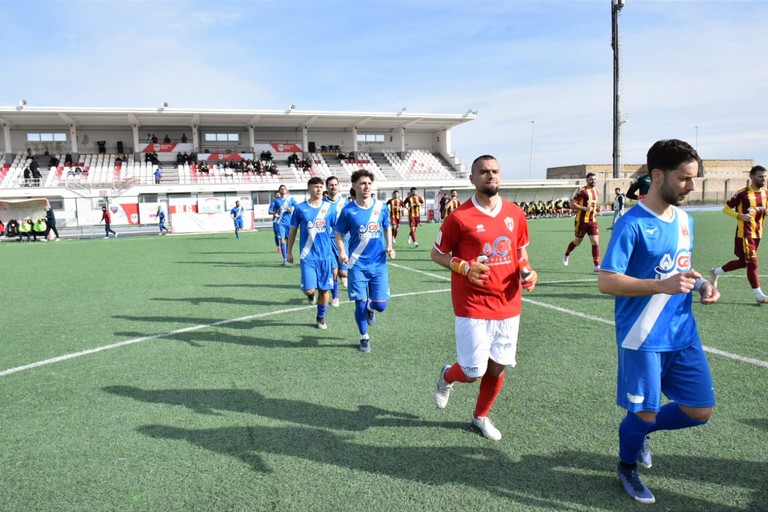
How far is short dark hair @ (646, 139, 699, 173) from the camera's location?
2.67 m

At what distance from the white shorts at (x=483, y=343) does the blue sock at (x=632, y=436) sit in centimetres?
83

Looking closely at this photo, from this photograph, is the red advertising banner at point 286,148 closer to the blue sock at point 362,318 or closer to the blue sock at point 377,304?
the blue sock at point 377,304

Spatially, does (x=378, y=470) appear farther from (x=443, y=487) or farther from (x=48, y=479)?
(x=48, y=479)

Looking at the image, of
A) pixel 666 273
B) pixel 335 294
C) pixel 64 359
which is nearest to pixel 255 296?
pixel 335 294

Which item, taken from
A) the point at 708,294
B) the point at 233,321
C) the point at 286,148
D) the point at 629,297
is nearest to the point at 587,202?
the point at 233,321

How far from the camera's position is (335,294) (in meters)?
8.21

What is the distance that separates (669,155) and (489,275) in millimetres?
1322

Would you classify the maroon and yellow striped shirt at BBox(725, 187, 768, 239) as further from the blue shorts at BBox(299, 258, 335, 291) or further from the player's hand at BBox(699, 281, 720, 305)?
the player's hand at BBox(699, 281, 720, 305)

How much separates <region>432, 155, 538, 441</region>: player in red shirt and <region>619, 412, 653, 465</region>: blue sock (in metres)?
0.87

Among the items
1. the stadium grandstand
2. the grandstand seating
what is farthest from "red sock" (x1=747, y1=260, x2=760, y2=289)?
the grandstand seating

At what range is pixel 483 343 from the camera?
3.63 m

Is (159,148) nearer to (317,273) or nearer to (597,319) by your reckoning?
(317,273)

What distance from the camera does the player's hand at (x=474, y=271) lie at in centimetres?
339

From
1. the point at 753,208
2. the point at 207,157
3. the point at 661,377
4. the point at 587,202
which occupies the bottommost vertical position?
the point at 661,377
